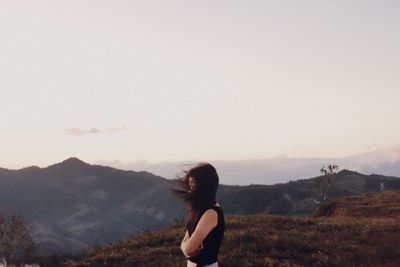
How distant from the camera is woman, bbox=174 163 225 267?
7953 millimetres

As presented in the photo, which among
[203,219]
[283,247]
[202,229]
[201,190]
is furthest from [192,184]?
[283,247]

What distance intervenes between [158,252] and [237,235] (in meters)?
4.00

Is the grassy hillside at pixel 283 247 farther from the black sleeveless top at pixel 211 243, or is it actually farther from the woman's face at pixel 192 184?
the woman's face at pixel 192 184

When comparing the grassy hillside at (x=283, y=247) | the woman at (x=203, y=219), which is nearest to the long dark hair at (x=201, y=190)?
the woman at (x=203, y=219)

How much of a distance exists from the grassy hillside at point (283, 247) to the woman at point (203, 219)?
1128 centimetres

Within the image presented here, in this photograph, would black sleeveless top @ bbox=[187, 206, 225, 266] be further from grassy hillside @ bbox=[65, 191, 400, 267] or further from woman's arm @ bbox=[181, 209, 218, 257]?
grassy hillside @ bbox=[65, 191, 400, 267]

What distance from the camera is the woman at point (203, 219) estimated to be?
26.1 ft

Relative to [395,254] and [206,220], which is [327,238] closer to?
[395,254]

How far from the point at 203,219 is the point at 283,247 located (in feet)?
49.0

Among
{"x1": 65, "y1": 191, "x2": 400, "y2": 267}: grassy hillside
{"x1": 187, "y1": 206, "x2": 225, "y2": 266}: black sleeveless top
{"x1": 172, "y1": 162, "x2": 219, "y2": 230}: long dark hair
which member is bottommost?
{"x1": 65, "y1": 191, "x2": 400, "y2": 267}: grassy hillside

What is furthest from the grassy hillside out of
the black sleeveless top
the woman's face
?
the woman's face

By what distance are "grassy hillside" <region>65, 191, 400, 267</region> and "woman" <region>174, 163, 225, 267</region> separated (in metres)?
11.3

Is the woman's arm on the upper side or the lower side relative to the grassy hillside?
upper

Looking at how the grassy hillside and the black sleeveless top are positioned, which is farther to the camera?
the grassy hillside
